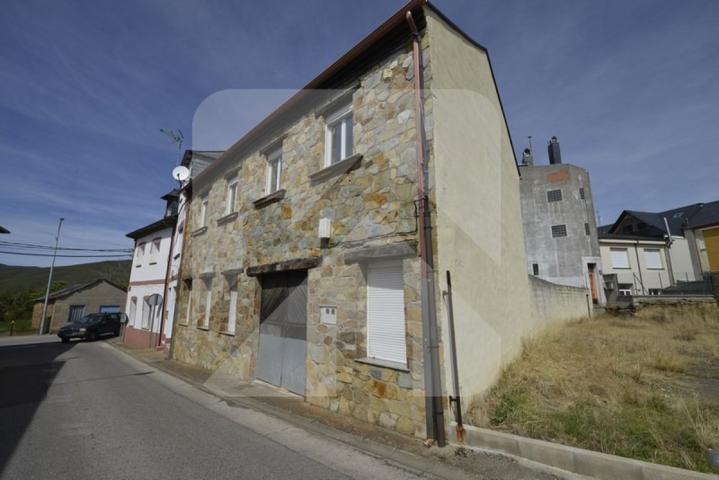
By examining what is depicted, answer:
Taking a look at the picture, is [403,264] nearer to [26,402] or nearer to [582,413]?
[582,413]

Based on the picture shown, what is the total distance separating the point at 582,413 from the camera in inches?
156

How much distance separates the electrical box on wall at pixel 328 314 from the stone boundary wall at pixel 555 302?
278 inches

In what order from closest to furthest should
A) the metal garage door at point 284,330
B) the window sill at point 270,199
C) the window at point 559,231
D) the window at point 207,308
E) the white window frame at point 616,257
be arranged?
the metal garage door at point 284,330, the window sill at point 270,199, the window at point 207,308, the window at point 559,231, the white window frame at point 616,257

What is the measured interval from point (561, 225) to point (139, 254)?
28253 millimetres

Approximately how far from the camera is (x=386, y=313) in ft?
16.1

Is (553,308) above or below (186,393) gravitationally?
above

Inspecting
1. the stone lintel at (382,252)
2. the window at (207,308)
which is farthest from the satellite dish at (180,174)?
the stone lintel at (382,252)

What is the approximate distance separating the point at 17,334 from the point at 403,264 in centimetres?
3613

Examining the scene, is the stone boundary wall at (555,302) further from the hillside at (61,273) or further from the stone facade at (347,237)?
the hillside at (61,273)

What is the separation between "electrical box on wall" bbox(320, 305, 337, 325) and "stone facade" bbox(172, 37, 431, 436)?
11cm

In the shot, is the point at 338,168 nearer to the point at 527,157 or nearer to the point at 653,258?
the point at 527,157

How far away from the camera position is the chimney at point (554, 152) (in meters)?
24.9

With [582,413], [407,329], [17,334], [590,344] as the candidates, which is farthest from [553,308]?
[17,334]

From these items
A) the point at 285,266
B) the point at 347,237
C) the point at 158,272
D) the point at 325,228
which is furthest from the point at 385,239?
the point at 158,272
